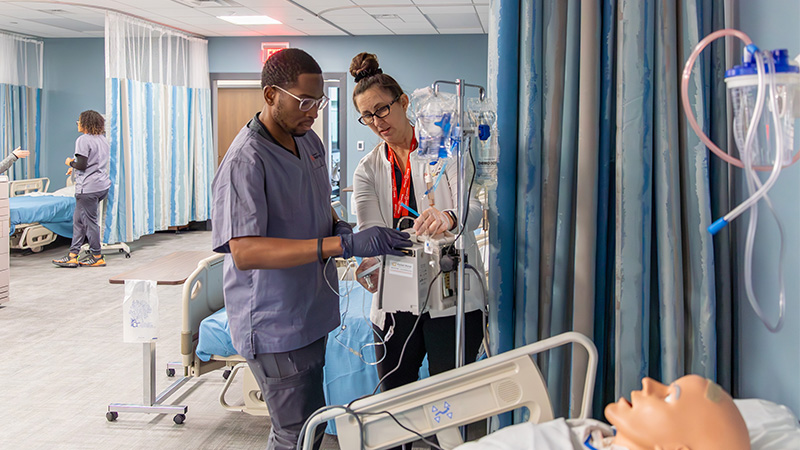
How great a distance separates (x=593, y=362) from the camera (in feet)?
4.86

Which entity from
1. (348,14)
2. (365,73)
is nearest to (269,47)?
(348,14)

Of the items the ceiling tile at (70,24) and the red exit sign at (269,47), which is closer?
the ceiling tile at (70,24)

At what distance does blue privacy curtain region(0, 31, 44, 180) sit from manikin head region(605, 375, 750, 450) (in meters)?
8.14

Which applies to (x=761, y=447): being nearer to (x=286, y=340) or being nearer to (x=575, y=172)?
(x=575, y=172)

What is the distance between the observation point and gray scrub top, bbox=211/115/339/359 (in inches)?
63.0

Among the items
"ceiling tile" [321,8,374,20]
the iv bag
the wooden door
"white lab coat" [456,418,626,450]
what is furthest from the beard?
the wooden door

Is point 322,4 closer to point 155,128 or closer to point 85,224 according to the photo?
point 155,128

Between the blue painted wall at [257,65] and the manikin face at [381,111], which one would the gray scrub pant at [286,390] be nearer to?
the manikin face at [381,111]

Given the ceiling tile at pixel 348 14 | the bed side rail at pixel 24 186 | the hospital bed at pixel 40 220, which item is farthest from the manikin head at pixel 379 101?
the bed side rail at pixel 24 186

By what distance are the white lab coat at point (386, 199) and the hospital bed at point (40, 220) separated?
5.19 m

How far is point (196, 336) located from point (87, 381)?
1026mm

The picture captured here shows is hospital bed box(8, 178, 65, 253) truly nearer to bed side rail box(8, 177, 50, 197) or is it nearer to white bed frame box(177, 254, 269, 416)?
bed side rail box(8, 177, 50, 197)

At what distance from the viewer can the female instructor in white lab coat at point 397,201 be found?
188 centimetres

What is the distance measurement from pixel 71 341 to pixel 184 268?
1477 mm
